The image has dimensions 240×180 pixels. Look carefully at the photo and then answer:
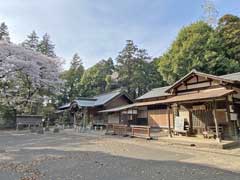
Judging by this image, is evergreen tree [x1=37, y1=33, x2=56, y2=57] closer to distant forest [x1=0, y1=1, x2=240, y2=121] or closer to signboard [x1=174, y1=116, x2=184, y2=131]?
distant forest [x1=0, y1=1, x2=240, y2=121]

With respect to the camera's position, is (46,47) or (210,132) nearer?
(210,132)

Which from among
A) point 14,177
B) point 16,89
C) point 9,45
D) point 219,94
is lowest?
point 14,177

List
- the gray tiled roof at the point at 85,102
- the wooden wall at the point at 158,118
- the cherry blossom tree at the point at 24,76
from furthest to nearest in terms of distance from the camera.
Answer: the cherry blossom tree at the point at 24,76 < the gray tiled roof at the point at 85,102 < the wooden wall at the point at 158,118

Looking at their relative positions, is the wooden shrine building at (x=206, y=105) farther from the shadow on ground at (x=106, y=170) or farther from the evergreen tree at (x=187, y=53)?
the evergreen tree at (x=187, y=53)

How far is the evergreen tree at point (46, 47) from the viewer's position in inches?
1829

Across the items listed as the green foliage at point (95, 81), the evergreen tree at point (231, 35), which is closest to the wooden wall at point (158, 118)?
the evergreen tree at point (231, 35)

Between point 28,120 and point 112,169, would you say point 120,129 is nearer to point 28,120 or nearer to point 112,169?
point 112,169

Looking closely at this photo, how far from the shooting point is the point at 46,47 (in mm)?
47438

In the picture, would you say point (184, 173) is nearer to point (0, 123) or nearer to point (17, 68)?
point (17, 68)

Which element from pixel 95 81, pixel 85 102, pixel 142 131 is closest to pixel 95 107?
pixel 85 102

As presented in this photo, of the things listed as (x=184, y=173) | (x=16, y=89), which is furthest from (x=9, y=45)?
(x=184, y=173)

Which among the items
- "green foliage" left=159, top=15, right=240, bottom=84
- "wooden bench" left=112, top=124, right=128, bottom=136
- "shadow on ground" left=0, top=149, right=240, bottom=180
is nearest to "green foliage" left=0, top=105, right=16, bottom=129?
"wooden bench" left=112, top=124, right=128, bottom=136

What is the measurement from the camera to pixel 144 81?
126ft

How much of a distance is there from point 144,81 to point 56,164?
3134 cm
